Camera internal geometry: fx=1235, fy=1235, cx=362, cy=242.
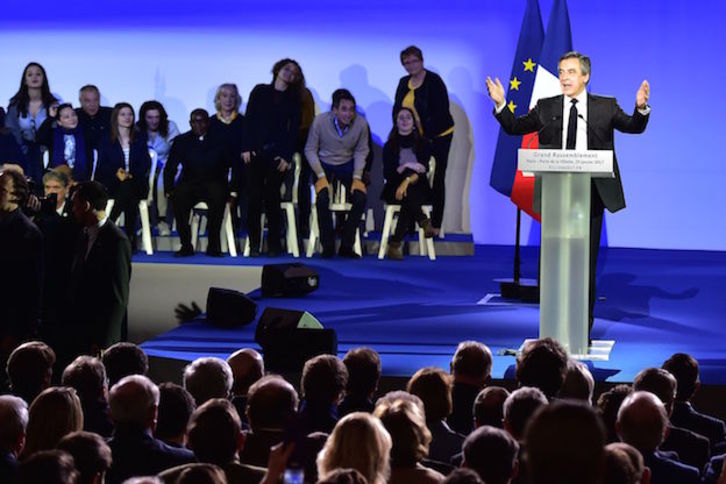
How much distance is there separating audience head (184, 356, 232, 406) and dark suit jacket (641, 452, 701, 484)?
1.29m

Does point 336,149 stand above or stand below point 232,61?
below

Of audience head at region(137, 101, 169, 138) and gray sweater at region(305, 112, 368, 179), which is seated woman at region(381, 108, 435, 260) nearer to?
gray sweater at region(305, 112, 368, 179)

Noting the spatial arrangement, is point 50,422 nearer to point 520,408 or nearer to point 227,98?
point 520,408

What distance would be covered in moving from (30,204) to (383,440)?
341 cm

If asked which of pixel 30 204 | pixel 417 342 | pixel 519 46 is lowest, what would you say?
pixel 417 342

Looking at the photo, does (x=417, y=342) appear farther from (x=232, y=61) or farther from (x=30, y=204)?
(x=232, y=61)

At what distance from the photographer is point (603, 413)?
347 centimetres

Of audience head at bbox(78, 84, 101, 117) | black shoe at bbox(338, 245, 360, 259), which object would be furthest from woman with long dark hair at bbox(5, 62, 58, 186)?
black shoe at bbox(338, 245, 360, 259)

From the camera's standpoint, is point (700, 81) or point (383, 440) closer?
point (383, 440)

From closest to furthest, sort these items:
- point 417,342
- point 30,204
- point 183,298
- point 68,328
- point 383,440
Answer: point 383,440
point 68,328
point 30,204
point 417,342
point 183,298

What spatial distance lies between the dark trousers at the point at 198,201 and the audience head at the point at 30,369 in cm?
553

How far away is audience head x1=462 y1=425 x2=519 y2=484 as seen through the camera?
101 inches

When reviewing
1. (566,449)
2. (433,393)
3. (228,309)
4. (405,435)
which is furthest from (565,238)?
(566,449)

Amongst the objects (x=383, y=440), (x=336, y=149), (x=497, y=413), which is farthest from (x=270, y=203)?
(x=383, y=440)
